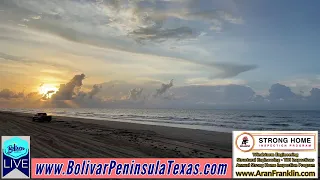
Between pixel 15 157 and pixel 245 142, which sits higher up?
pixel 245 142

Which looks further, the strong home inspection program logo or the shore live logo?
the strong home inspection program logo

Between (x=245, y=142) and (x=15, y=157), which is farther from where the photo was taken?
(x=245, y=142)

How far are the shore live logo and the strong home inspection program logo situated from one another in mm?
7962

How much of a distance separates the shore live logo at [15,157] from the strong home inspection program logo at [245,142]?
7.96 metres

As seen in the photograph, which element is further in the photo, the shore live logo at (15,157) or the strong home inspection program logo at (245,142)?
the strong home inspection program logo at (245,142)

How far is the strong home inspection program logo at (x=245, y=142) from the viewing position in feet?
36.2

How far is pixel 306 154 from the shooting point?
10.7 metres

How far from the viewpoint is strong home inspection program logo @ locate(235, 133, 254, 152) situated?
11.0m

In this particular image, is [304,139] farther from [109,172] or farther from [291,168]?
[109,172]

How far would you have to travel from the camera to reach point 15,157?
10062mm

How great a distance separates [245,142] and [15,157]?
8.60m

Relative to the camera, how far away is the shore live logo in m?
10.1

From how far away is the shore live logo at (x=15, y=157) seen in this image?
→ 1006 cm

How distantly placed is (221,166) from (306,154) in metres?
3.89
